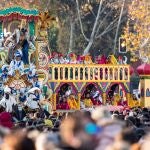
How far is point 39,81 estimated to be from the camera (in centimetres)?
3122

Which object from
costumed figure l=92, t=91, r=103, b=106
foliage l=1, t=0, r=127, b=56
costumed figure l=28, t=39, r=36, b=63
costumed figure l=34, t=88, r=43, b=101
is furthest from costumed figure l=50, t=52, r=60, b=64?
foliage l=1, t=0, r=127, b=56

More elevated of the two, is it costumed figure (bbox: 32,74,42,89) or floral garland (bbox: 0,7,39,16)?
floral garland (bbox: 0,7,39,16)

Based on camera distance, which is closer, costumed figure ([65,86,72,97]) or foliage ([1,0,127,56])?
costumed figure ([65,86,72,97])

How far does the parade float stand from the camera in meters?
31.0

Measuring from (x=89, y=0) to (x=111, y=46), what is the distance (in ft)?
11.6

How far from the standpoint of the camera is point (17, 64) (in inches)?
1210

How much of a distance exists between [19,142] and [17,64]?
912 inches

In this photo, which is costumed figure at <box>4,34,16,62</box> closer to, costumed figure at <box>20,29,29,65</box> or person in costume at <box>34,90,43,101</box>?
costumed figure at <box>20,29,29,65</box>

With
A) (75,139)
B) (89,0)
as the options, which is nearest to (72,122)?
(75,139)

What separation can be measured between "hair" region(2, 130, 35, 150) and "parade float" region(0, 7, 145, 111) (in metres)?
22.6

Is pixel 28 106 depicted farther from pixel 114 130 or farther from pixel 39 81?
pixel 114 130

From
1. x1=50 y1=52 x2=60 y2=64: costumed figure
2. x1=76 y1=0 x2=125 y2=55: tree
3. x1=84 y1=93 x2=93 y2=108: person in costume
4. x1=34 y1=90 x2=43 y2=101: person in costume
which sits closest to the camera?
x1=34 y1=90 x2=43 y2=101: person in costume

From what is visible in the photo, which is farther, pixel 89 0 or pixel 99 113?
pixel 89 0

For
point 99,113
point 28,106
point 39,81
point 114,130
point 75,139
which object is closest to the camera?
point 75,139
